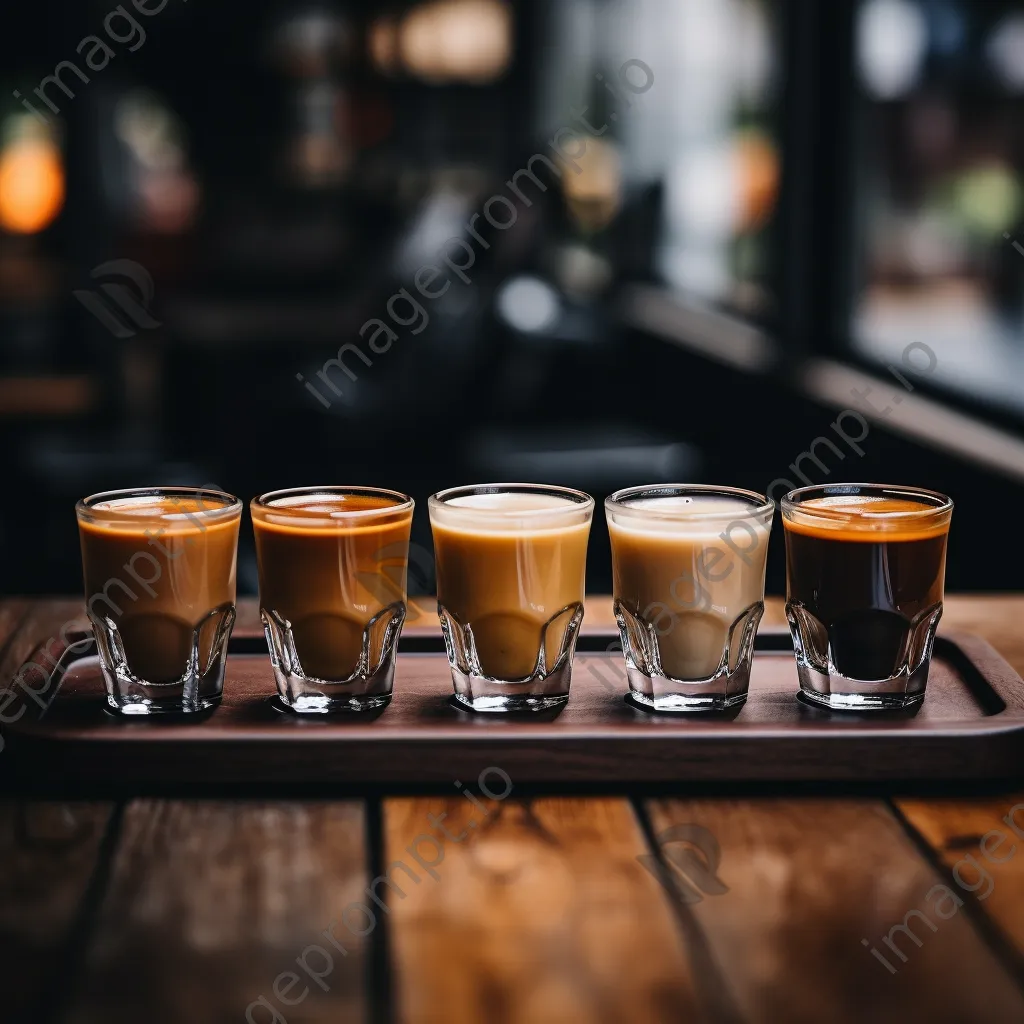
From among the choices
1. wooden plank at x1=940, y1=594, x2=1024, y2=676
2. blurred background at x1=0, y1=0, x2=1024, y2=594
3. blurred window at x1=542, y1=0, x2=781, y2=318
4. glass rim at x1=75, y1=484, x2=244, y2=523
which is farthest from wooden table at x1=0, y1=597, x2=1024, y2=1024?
blurred window at x1=542, y1=0, x2=781, y2=318

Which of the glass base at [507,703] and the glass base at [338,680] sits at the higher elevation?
the glass base at [338,680]

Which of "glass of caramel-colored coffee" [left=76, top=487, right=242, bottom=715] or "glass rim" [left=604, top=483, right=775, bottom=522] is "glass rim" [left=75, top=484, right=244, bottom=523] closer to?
"glass of caramel-colored coffee" [left=76, top=487, right=242, bottom=715]

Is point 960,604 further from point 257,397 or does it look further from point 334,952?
point 257,397

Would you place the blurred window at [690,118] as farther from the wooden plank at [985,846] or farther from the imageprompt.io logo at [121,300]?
the wooden plank at [985,846]

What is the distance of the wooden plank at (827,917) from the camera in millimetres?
711

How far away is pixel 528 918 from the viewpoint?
797 mm

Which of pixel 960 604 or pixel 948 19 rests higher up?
pixel 948 19

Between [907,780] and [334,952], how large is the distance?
49cm

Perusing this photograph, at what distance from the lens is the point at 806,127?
→ 3092 mm

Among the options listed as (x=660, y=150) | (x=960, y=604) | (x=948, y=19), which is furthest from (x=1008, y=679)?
(x=660, y=150)

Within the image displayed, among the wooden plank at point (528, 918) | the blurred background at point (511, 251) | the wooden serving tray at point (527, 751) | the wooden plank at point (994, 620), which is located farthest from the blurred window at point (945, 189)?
the wooden plank at point (528, 918)

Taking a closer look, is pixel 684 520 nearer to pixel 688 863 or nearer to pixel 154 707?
pixel 688 863

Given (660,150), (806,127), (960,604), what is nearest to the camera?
(960,604)

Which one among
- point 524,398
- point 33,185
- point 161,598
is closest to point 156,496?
point 161,598
